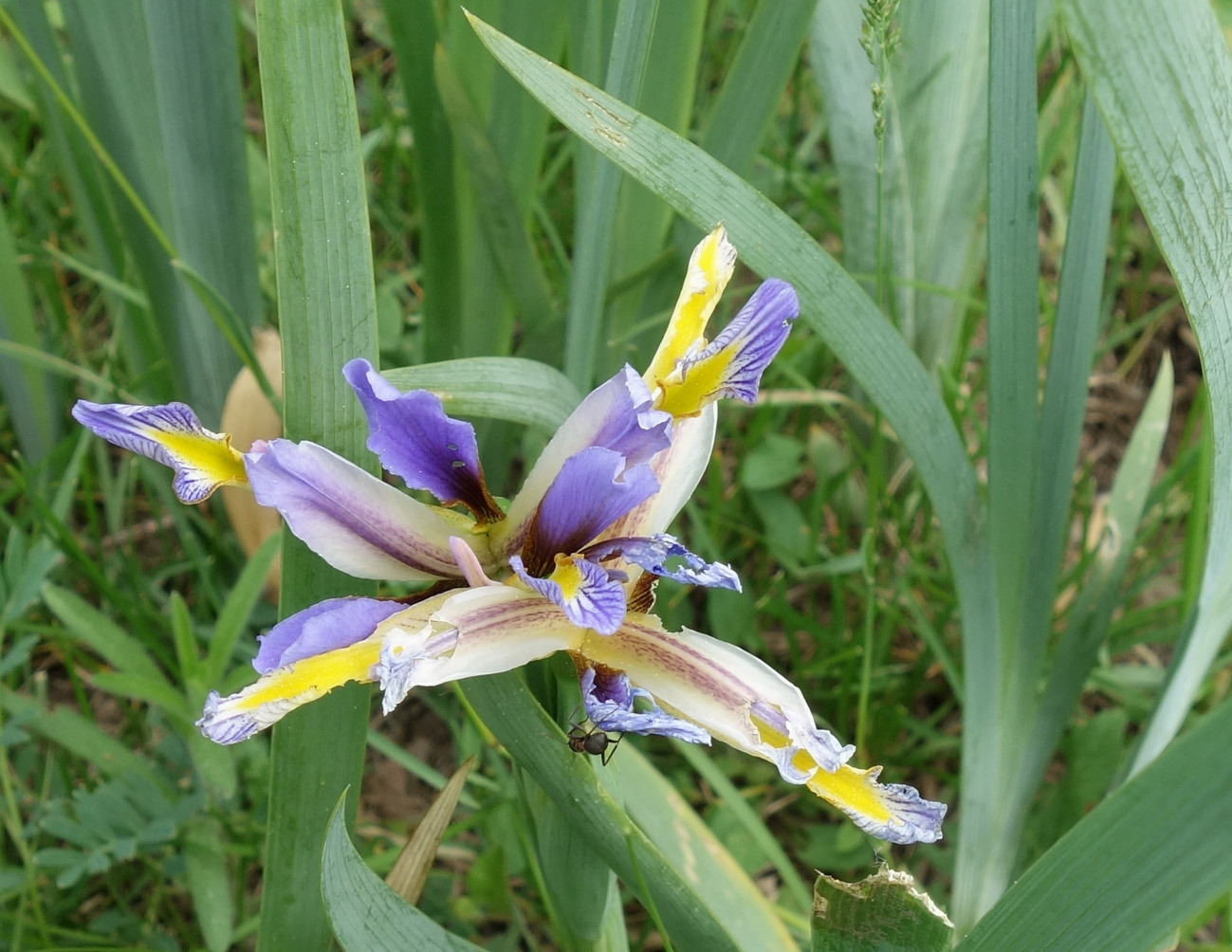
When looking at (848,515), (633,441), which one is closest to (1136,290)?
(848,515)

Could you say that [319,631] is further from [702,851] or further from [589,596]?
[702,851]

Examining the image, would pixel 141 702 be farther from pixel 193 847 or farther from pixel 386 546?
pixel 386 546

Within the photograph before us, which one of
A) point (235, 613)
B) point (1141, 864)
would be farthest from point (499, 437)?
point (1141, 864)

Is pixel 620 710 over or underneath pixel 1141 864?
over

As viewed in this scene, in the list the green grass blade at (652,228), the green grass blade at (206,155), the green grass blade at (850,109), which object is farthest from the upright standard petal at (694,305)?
the green grass blade at (850,109)

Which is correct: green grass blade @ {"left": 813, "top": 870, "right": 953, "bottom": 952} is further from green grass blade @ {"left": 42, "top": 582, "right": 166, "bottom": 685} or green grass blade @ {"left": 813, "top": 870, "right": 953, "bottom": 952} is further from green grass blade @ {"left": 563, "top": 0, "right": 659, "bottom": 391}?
green grass blade @ {"left": 42, "top": 582, "right": 166, "bottom": 685}

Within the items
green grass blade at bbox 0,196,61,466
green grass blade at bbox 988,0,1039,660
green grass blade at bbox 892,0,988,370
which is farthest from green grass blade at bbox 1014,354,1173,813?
green grass blade at bbox 0,196,61,466

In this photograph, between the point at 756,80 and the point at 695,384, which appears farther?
the point at 756,80
